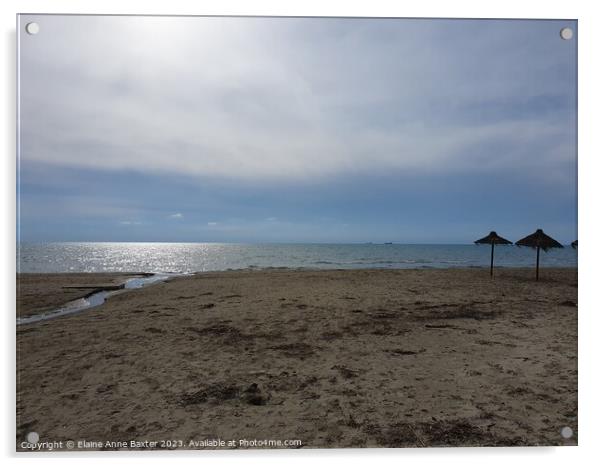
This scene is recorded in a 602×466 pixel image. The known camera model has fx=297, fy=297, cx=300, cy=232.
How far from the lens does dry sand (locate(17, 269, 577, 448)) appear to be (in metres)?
2.62

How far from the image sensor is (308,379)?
3.29 metres

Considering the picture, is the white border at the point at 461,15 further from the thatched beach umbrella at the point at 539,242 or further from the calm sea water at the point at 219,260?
the thatched beach umbrella at the point at 539,242

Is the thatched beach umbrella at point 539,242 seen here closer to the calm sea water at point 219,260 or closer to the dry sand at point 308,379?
the calm sea water at point 219,260

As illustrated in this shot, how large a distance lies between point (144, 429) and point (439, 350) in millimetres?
3599

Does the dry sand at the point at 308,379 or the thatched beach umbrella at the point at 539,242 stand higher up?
the thatched beach umbrella at the point at 539,242

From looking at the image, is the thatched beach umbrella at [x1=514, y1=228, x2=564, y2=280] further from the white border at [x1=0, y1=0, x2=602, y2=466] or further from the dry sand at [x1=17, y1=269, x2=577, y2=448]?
the white border at [x1=0, y1=0, x2=602, y2=466]

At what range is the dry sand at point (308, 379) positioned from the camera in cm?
262

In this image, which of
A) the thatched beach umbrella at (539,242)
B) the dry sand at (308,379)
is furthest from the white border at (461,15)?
the thatched beach umbrella at (539,242)

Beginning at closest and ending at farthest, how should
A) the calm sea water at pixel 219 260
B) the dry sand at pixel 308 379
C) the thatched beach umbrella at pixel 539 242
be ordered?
the dry sand at pixel 308 379 → the calm sea water at pixel 219 260 → the thatched beach umbrella at pixel 539 242

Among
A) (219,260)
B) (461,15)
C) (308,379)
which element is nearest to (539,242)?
(461,15)

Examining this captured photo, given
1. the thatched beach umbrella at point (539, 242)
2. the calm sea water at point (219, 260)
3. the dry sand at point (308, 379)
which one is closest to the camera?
the dry sand at point (308, 379)

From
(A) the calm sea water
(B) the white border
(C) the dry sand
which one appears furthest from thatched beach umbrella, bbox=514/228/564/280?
(B) the white border

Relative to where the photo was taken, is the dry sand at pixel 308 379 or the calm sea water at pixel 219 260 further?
the calm sea water at pixel 219 260
